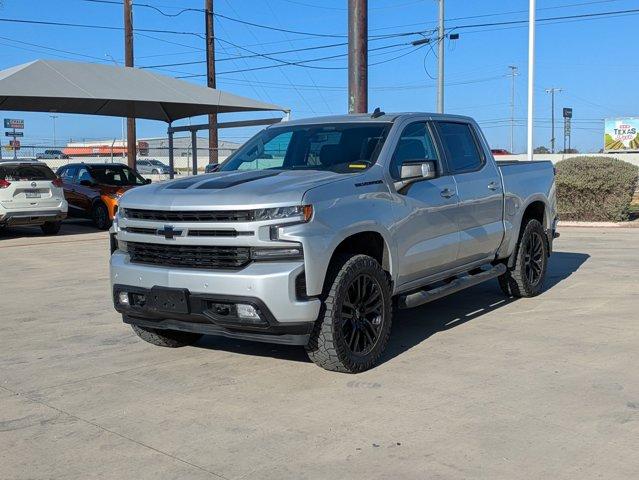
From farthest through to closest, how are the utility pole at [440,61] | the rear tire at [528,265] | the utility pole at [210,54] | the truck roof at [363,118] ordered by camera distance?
1. the utility pole at [440,61]
2. the utility pole at [210,54]
3. the rear tire at [528,265]
4. the truck roof at [363,118]

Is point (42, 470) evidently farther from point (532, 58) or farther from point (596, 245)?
point (532, 58)

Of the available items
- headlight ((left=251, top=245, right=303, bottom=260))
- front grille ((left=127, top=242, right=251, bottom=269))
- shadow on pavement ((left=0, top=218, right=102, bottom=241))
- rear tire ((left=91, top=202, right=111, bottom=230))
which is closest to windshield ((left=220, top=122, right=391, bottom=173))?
headlight ((left=251, top=245, right=303, bottom=260))

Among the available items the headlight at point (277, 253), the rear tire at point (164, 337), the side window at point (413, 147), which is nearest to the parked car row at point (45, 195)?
the rear tire at point (164, 337)

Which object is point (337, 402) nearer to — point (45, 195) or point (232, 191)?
point (232, 191)

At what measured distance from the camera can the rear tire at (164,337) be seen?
Result: 6285 millimetres

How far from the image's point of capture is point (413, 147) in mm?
6484

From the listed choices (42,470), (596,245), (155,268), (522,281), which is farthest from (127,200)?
(596,245)

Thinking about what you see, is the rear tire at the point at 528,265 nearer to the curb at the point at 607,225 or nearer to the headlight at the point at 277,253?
the headlight at the point at 277,253

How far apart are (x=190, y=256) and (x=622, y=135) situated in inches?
3142

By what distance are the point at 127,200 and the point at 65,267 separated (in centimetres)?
656

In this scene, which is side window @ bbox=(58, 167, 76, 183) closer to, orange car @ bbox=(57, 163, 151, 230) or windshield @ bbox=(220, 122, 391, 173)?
orange car @ bbox=(57, 163, 151, 230)

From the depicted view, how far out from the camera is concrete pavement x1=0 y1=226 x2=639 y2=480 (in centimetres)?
393

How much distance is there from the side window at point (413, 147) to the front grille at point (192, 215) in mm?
1537

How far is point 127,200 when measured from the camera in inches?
223
